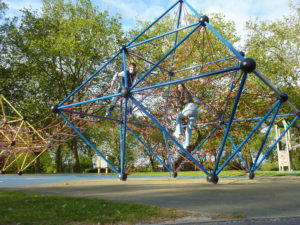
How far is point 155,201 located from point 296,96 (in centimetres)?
2064

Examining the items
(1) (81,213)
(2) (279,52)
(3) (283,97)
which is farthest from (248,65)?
(2) (279,52)

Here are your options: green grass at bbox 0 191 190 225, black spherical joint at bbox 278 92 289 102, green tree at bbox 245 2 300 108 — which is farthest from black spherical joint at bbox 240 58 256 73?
green tree at bbox 245 2 300 108

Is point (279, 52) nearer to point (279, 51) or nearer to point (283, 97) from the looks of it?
point (279, 51)

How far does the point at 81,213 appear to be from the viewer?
3.75m

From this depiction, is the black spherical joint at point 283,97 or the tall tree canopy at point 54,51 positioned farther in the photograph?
the tall tree canopy at point 54,51

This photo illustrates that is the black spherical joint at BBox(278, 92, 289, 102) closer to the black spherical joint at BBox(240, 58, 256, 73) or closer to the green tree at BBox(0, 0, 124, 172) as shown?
the black spherical joint at BBox(240, 58, 256, 73)

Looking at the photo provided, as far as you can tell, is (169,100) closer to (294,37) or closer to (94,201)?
(94,201)

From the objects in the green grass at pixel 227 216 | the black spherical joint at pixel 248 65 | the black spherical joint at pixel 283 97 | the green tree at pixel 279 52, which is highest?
the green tree at pixel 279 52

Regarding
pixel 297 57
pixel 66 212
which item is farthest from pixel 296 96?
pixel 66 212

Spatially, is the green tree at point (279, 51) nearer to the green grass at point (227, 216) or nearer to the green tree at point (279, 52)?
the green tree at point (279, 52)

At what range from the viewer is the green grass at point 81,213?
3.36 metres

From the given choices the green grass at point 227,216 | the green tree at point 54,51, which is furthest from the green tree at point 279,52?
the green grass at point 227,216

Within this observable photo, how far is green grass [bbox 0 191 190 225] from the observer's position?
3.36m

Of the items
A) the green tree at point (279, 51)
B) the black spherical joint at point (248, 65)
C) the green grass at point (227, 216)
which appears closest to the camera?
the green grass at point (227, 216)
